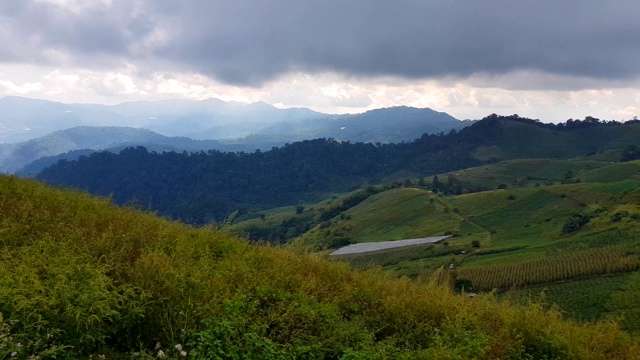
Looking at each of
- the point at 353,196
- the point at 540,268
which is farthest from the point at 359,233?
the point at 540,268

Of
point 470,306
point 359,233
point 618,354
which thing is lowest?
point 359,233

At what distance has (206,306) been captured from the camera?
5.69 meters

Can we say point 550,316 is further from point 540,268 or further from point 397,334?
point 540,268

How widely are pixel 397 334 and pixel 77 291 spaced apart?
421cm

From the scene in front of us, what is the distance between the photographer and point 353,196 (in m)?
148

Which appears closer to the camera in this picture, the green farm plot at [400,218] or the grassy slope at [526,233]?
the grassy slope at [526,233]

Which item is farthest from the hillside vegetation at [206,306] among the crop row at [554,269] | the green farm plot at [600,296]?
the crop row at [554,269]

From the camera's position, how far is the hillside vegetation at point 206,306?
16.5 ft

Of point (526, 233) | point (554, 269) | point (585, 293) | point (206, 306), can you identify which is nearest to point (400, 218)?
point (526, 233)

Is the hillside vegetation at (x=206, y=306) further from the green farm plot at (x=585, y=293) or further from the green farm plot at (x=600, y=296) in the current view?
the green farm plot at (x=585, y=293)

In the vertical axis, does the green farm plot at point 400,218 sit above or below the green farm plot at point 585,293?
below

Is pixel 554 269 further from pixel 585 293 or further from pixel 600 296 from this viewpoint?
pixel 600 296

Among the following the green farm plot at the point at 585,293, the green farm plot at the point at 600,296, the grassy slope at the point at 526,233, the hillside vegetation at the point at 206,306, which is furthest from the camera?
the grassy slope at the point at 526,233

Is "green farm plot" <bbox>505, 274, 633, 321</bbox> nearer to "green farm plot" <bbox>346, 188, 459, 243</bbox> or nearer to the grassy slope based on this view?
the grassy slope
